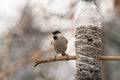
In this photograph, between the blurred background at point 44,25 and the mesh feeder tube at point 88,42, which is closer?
the mesh feeder tube at point 88,42

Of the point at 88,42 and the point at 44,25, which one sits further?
the point at 44,25

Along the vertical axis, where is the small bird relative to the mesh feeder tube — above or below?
below

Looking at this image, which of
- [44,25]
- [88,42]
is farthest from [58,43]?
[44,25]

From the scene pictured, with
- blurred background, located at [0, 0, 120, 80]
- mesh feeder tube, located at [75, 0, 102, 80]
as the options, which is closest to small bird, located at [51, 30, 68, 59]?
blurred background, located at [0, 0, 120, 80]

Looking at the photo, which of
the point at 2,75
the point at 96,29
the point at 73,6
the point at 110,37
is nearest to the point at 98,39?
the point at 96,29

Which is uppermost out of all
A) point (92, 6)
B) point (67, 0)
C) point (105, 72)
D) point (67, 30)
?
point (92, 6)

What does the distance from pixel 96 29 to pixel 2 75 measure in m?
1.75

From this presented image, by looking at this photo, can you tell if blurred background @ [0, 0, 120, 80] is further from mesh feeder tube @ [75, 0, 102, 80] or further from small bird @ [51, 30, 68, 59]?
mesh feeder tube @ [75, 0, 102, 80]

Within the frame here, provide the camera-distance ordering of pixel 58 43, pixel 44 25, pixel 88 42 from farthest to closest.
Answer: pixel 44 25 → pixel 58 43 → pixel 88 42

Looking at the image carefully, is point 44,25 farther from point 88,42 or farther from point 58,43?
point 88,42

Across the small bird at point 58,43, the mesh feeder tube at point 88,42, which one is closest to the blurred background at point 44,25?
A: the small bird at point 58,43

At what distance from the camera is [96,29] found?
424cm

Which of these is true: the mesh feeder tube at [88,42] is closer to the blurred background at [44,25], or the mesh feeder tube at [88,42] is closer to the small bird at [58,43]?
the blurred background at [44,25]

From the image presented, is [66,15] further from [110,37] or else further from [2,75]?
[110,37]
